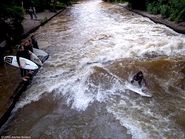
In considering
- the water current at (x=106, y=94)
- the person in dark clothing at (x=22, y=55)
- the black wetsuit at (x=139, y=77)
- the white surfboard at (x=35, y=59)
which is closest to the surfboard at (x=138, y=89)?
the water current at (x=106, y=94)

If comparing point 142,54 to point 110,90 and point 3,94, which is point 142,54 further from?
point 3,94

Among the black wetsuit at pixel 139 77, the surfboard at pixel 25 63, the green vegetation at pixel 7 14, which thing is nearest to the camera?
the black wetsuit at pixel 139 77

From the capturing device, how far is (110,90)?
451 inches

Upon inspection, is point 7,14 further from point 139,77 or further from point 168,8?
point 168,8

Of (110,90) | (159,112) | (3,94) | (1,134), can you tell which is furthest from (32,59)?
(159,112)

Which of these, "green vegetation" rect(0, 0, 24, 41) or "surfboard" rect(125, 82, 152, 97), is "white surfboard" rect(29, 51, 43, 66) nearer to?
"green vegetation" rect(0, 0, 24, 41)

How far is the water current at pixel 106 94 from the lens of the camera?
8914mm

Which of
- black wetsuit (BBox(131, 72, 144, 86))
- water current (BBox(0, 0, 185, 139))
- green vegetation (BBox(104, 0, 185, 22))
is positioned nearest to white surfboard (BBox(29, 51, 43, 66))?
water current (BBox(0, 0, 185, 139))

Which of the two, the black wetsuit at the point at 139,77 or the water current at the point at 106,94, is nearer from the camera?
the water current at the point at 106,94

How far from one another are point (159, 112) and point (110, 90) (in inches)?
94.7

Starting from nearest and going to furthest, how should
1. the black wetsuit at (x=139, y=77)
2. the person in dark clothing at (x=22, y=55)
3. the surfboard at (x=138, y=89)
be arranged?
the surfboard at (x=138, y=89)
the black wetsuit at (x=139, y=77)
the person in dark clothing at (x=22, y=55)

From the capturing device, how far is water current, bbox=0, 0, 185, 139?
891 cm

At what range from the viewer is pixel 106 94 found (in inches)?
439

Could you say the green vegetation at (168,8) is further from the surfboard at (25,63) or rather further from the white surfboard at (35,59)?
the surfboard at (25,63)
